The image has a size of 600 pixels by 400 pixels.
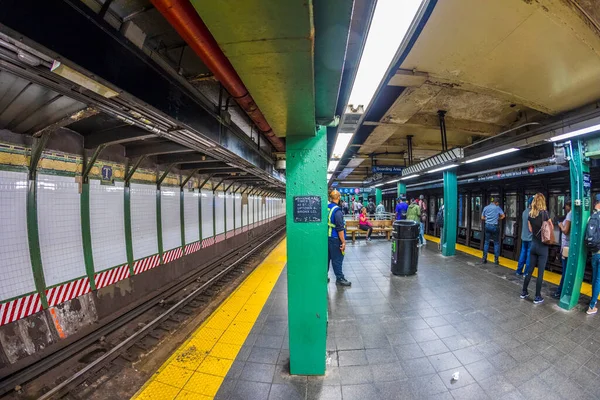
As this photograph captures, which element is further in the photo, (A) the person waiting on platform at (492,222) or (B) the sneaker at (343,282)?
(A) the person waiting on platform at (492,222)

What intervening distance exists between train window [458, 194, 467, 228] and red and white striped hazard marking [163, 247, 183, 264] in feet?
36.4

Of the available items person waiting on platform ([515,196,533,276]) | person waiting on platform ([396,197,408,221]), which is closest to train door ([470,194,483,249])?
person waiting on platform ([396,197,408,221])

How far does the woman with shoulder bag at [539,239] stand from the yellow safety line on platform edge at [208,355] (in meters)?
5.13

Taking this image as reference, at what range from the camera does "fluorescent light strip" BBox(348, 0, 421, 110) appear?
1.19m

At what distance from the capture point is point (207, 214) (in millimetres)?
8453

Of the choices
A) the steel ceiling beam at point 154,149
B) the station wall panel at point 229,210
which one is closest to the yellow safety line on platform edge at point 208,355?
the steel ceiling beam at point 154,149

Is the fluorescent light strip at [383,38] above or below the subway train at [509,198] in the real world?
above

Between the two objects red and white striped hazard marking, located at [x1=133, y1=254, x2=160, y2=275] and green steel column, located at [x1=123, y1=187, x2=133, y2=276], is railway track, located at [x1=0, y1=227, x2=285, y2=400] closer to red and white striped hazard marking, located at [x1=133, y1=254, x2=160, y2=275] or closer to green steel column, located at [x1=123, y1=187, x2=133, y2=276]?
red and white striped hazard marking, located at [x1=133, y1=254, x2=160, y2=275]

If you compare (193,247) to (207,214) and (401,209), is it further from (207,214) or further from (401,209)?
(401,209)

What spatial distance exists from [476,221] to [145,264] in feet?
37.6

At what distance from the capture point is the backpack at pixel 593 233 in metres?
3.84

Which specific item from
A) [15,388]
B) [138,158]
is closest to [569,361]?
[15,388]

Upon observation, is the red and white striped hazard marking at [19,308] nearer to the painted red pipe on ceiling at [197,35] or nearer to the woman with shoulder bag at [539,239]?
the painted red pipe on ceiling at [197,35]

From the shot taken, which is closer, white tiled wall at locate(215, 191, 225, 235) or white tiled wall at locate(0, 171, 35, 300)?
white tiled wall at locate(0, 171, 35, 300)
